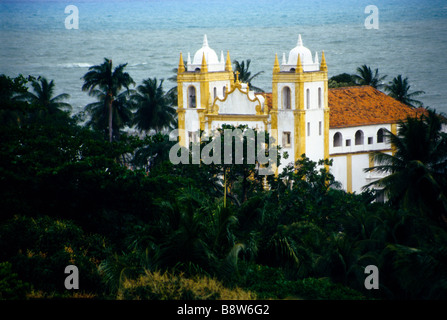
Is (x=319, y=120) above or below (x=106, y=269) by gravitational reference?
above

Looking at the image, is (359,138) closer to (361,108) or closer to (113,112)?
(361,108)

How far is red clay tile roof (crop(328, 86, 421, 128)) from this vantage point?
5075 cm

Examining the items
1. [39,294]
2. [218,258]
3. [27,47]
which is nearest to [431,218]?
[218,258]

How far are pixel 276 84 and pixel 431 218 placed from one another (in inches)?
740

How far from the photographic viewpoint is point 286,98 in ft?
160

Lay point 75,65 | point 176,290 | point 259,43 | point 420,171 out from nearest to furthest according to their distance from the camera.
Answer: point 176,290 < point 420,171 < point 75,65 < point 259,43

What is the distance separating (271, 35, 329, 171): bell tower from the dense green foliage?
14.0 meters

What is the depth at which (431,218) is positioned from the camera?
31.2 m

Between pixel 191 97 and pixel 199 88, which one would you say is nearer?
pixel 199 88

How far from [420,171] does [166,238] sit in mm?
12957

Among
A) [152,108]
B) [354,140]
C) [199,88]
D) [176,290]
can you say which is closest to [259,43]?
[152,108]

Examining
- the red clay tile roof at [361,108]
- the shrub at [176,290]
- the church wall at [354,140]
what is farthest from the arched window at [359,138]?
the shrub at [176,290]

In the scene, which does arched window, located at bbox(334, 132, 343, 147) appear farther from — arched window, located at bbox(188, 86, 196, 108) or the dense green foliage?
the dense green foliage
